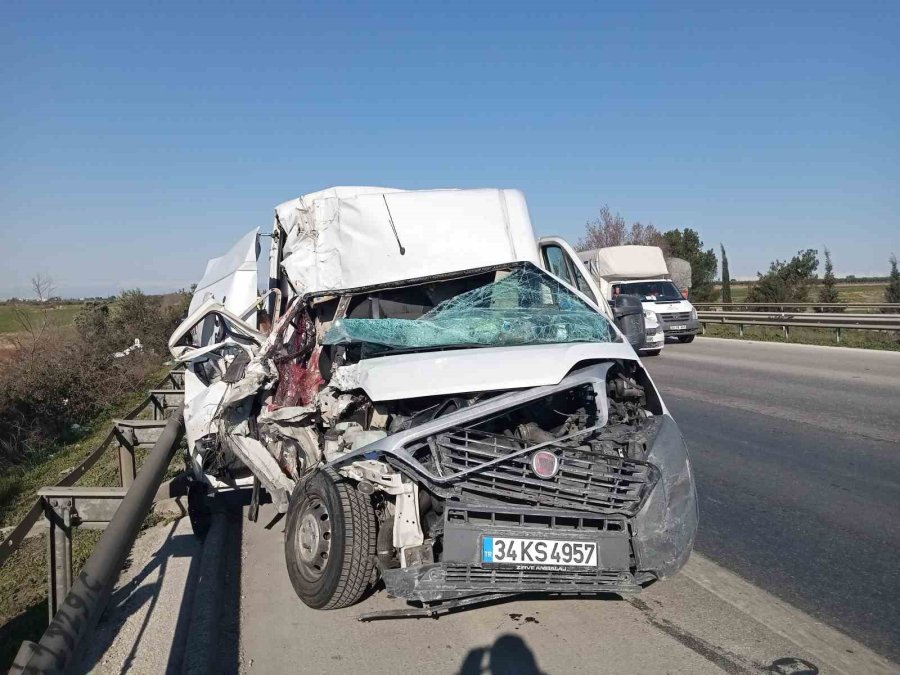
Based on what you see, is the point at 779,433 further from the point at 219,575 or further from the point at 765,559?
the point at 219,575

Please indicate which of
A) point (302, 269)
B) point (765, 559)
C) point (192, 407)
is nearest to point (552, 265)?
point (302, 269)

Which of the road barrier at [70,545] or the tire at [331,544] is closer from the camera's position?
the road barrier at [70,545]

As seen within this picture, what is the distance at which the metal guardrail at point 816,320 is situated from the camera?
66.9 ft

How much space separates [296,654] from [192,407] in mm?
3162

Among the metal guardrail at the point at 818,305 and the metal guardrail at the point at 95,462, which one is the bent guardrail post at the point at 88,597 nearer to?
the metal guardrail at the point at 95,462

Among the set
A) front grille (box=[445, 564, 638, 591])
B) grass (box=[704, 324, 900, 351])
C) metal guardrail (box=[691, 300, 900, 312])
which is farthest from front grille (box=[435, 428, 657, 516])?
metal guardrail (box=[691, 300, 900, 312])

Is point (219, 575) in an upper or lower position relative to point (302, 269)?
lower

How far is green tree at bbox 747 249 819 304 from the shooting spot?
111 feet

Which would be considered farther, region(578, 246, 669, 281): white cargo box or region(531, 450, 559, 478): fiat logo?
region(578, 246, 669, 281): white cargo box

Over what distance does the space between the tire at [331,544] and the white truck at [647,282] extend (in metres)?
19.0

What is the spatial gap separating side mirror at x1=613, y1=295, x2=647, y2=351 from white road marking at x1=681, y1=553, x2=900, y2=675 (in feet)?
5.76

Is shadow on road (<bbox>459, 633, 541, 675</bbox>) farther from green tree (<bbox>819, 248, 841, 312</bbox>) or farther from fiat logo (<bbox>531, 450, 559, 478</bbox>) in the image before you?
green tree (<bbox>819, 248, 841, 312</bbox>)

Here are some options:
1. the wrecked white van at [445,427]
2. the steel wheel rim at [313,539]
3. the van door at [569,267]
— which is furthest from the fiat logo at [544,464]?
the van door at [569,267]

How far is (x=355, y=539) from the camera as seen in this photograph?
4117 millimetres
